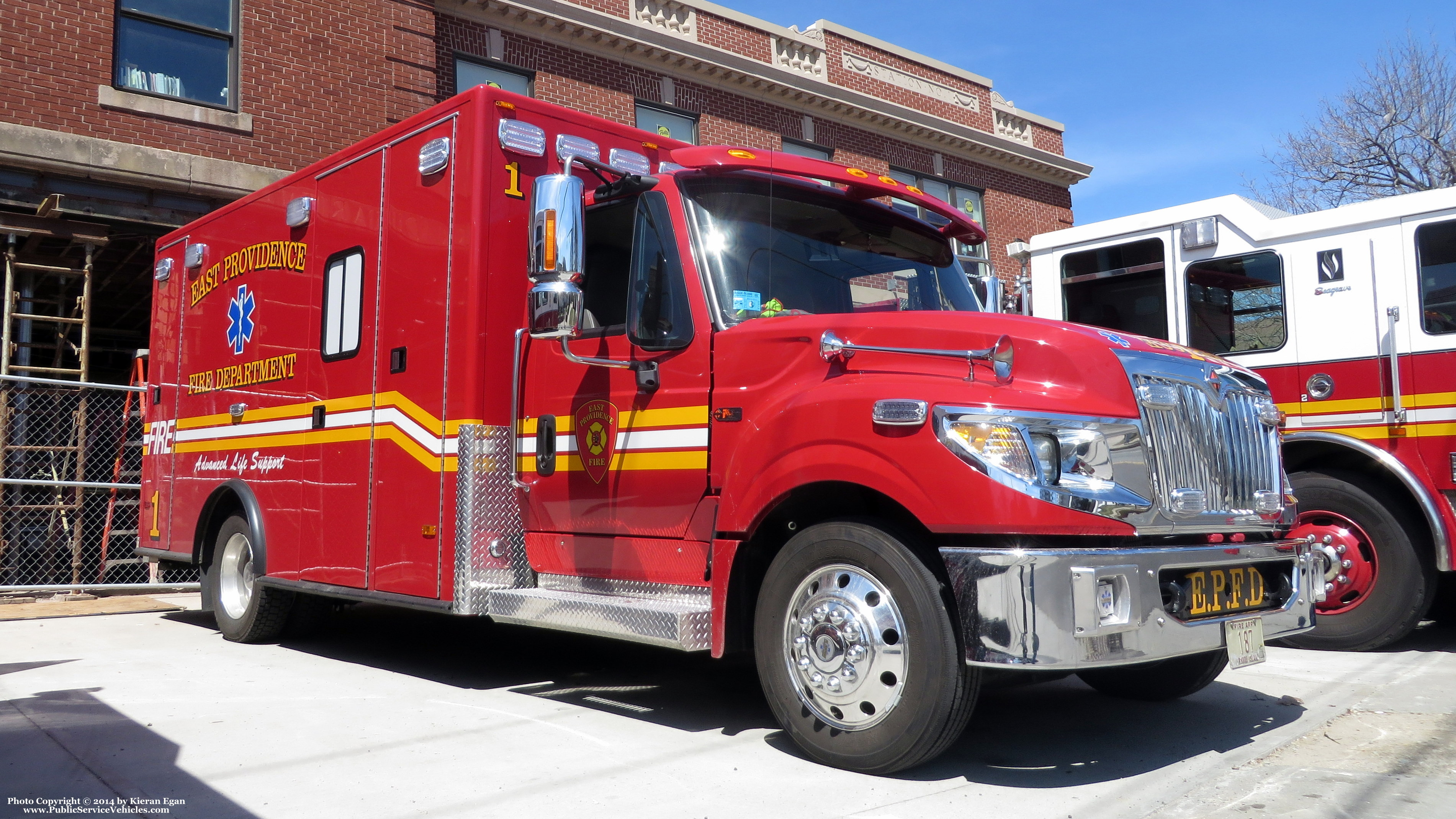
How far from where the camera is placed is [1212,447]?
4.38 meters

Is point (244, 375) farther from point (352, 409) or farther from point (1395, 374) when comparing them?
point (1395, 374)

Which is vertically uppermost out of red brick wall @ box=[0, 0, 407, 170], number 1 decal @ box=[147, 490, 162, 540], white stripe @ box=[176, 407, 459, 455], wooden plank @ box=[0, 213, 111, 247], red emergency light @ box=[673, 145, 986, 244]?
red brick wall @ box=[0, 0, 407, 170]

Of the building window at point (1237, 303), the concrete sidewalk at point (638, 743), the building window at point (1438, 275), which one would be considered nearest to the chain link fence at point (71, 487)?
the concrete sidewalk at point (638, 743)

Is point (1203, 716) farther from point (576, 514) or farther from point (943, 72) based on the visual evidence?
point (943, 72)

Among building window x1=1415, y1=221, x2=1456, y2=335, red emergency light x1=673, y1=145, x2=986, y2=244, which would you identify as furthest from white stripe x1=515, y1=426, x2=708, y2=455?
building window x1=1415, y1=221, x2=1456, y2=335

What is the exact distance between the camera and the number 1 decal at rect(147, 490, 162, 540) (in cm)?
893

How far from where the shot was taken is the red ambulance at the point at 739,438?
3914 mm

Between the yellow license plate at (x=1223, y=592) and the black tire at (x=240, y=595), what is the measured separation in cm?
586

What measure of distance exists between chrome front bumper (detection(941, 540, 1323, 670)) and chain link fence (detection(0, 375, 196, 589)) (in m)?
9.26

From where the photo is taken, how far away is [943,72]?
21.0 meters

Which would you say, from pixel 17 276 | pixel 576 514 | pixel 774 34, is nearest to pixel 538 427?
pixel 576 514

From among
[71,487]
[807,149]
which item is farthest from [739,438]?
[807,149]

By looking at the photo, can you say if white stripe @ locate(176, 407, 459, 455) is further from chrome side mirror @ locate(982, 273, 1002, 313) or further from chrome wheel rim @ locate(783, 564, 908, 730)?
chrome side mirror @ locate(982, 273, 1002, 313)

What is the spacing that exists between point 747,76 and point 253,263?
11303 millimetres
